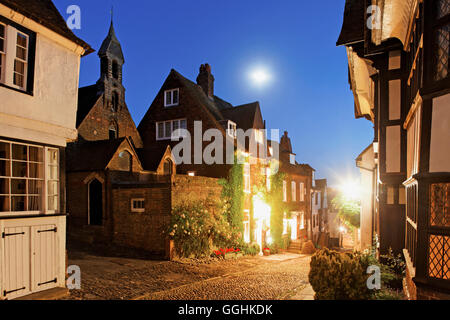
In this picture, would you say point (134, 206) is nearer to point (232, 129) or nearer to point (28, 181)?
point (28, 181)

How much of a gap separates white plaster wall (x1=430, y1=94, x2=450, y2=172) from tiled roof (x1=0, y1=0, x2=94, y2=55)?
30.0 ft

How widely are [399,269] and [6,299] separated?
9857 millimetres

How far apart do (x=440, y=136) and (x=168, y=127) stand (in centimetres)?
2066

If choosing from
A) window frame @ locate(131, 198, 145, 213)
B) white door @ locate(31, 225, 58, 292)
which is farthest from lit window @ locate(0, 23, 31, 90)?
window frame @ locate(131, 198, 145, 213)

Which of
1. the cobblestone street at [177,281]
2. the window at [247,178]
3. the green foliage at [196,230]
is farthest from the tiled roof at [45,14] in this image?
the window at [247,178]

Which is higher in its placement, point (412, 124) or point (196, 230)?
Answer: point (412, 124)

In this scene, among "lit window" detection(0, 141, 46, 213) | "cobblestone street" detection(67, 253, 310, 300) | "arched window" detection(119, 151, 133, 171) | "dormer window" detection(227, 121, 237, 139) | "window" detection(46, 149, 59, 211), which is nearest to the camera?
"lit window" detection(0, 141, 46, 213)

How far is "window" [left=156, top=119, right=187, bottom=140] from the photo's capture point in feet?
74.5

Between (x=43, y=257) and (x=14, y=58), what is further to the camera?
(x=43, y=257)

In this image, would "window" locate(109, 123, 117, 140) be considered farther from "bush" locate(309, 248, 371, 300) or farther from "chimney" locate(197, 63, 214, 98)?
"bush" locate(309, 248, 371, 300)

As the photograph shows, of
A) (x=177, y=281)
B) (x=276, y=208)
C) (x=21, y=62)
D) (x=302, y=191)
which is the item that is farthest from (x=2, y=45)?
(x=302, y=191)

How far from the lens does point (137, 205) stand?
14.5 m
